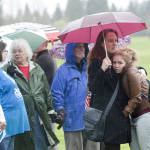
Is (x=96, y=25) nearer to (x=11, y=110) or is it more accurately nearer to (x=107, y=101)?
(x=107, y=101)

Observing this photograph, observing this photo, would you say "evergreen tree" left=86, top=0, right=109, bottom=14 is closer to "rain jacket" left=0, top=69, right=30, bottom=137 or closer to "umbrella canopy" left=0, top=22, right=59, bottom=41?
"umbrella canopy" left=0, top=22, right=59, bottom=41

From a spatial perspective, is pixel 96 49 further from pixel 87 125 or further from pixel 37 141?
pixel 37 141

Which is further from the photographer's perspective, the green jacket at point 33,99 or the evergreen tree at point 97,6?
the evergreen tree at point 97,6

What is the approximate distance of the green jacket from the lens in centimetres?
565

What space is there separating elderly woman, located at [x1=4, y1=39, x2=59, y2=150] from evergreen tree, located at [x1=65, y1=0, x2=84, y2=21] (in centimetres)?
11726

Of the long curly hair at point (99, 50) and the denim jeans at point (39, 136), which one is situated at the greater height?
the long curly hair at point (99, 50)

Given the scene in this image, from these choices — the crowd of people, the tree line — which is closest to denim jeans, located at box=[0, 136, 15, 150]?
the crowd of people

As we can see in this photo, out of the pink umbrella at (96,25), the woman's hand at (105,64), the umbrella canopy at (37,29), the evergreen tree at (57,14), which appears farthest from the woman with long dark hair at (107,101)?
the evergreen tree at (57,14)

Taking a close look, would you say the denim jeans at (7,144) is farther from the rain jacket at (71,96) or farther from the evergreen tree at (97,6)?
the evergreen tree at (97,6)

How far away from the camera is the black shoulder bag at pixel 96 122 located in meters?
4.68

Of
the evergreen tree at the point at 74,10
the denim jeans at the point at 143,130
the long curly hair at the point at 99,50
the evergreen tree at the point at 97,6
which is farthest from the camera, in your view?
the evergreen tree at the point at 74,10

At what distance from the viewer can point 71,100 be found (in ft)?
18.8

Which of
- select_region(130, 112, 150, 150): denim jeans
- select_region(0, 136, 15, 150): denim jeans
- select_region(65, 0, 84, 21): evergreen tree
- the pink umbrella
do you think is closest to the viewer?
select_region(130, 112, 150, 150): denim jeans

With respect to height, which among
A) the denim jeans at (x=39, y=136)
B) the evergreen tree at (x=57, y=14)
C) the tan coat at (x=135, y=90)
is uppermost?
the evergreen tree at (x=57, y=14)
